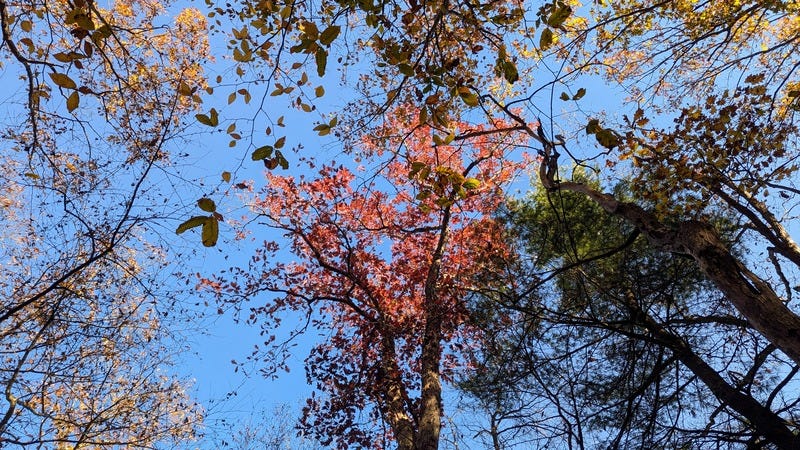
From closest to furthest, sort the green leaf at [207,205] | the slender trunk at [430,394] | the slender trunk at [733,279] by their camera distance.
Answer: the green leaf at [207,205]
the slender trunk at [733,279]
the slender trunk at [430,394]

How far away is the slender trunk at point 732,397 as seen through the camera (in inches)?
173

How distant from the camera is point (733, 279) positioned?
3.62 meters

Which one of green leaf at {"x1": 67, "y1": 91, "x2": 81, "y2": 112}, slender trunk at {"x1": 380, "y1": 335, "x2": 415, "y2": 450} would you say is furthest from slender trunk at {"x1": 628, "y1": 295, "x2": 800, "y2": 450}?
green leaf at {"x1": 67, "y1": 91, "x2": 81, "y2": 112}

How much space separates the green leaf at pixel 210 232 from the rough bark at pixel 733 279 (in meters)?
2.92

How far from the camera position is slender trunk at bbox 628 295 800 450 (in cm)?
439

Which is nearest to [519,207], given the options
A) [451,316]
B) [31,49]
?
[451,316]

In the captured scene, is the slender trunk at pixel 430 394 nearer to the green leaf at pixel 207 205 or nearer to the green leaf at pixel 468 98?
the green leaf at pixel 468 98

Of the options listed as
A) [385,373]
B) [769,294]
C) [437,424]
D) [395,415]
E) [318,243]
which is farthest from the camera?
[318,243]

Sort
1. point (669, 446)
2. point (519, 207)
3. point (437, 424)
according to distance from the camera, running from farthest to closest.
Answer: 1. point (519, 207)
2. point (437, 424)
3. point (669, 446)

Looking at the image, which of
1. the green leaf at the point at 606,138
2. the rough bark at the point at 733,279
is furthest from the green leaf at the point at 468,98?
the rough bark at the point at 733,279

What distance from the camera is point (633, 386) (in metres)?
5.61

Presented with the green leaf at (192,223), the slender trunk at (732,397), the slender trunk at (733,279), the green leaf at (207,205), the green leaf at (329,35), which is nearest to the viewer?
the green leaf at (192,223)

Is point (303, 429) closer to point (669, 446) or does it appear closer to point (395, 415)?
point (395, 415)

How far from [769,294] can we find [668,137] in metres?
2.52
